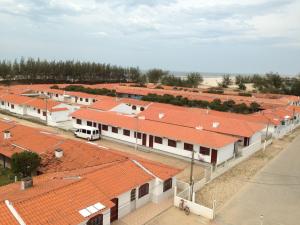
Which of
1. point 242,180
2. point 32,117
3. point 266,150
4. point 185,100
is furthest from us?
point 185,100

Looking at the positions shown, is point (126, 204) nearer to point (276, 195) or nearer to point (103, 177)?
point (103, 177)

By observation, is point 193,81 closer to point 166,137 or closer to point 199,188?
point 166,137

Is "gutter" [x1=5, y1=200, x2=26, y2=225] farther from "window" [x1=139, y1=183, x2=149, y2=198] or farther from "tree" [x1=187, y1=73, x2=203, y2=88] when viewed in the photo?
"tree" [x1=187, y1=73, x2=203, y2=88]

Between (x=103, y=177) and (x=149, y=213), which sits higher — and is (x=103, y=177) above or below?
above

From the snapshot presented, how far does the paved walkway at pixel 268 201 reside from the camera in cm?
1941

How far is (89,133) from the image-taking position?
122 ft

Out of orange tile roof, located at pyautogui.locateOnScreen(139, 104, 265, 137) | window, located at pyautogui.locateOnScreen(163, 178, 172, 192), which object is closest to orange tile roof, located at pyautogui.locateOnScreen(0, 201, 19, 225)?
window, located at pyautogui.locateOnScreen(163, 178, 172, 192)

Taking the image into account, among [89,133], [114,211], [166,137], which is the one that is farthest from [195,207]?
[89,133]

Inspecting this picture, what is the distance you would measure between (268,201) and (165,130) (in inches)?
533

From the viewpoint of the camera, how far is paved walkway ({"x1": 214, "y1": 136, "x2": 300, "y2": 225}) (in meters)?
19.4

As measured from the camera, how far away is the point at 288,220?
1952cm

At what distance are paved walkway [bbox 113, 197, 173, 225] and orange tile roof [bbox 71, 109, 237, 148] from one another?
32.3 ft

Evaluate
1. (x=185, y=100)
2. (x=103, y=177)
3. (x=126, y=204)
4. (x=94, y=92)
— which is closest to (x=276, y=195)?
(x=126, y=204)

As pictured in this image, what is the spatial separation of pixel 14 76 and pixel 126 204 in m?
90.2
